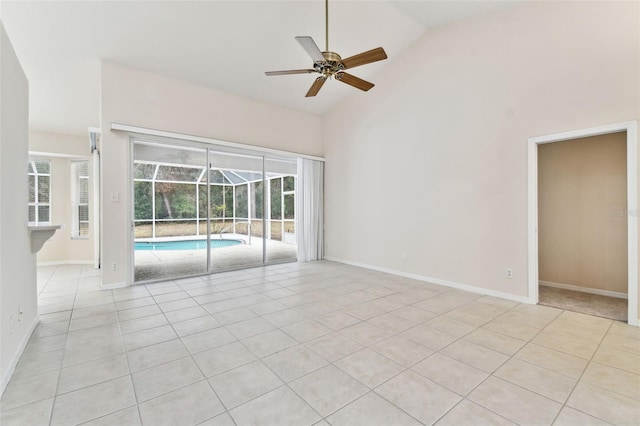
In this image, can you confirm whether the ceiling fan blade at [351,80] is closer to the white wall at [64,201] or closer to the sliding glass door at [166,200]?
the sliding glass door at [166,200]

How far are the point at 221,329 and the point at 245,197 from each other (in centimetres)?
420

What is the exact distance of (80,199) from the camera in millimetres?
6582

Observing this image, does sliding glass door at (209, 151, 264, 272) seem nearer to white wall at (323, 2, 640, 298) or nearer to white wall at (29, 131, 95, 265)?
white wall at (323, 2, 640, 298)

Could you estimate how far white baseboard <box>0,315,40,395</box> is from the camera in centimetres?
191

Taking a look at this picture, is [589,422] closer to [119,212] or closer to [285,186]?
[119,212]

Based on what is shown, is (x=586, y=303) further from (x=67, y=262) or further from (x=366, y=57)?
(x=67, y=262)

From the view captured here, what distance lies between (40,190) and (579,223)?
10.4 metres

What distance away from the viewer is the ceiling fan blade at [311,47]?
2.49 metres

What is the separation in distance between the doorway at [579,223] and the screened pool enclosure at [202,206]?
4711mm

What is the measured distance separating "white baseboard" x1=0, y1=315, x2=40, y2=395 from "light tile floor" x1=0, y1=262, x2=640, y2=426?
4 cm

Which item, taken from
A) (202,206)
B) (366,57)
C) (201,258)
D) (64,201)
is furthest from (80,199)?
(366,57)

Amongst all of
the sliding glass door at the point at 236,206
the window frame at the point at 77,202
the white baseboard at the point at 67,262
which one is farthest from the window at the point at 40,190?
the sliding glass door at the point at 236,206

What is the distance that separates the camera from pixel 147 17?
355 centimetres

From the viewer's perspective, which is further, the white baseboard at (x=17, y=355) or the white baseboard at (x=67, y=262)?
the white baseboard at (x=67, y=262)
